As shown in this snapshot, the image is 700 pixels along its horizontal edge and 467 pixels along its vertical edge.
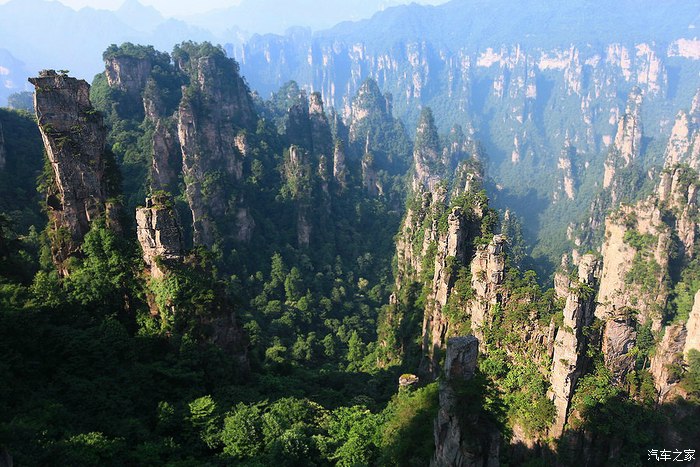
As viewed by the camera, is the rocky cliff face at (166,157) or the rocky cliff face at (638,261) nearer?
the rocky cliff face at (638,261)

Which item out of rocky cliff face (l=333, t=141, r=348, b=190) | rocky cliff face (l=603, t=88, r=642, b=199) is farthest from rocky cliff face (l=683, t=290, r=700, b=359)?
rocky cliff face (l=603, t=88, r=642, b=199)

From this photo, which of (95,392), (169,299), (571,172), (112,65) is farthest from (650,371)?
(571,172)

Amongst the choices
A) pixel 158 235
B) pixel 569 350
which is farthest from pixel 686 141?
pixel 158 235

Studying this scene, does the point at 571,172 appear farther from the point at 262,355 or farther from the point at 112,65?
the point at 262,355

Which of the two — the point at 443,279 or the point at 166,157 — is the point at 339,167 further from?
the point at 443,279

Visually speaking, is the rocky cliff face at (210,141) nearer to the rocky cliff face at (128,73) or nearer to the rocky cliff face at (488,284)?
the rocky cliff face at (128,73)

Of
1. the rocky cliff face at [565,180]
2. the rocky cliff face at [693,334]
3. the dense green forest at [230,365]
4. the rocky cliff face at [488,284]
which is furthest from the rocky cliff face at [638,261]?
the rocky cliff face at [565,180]
